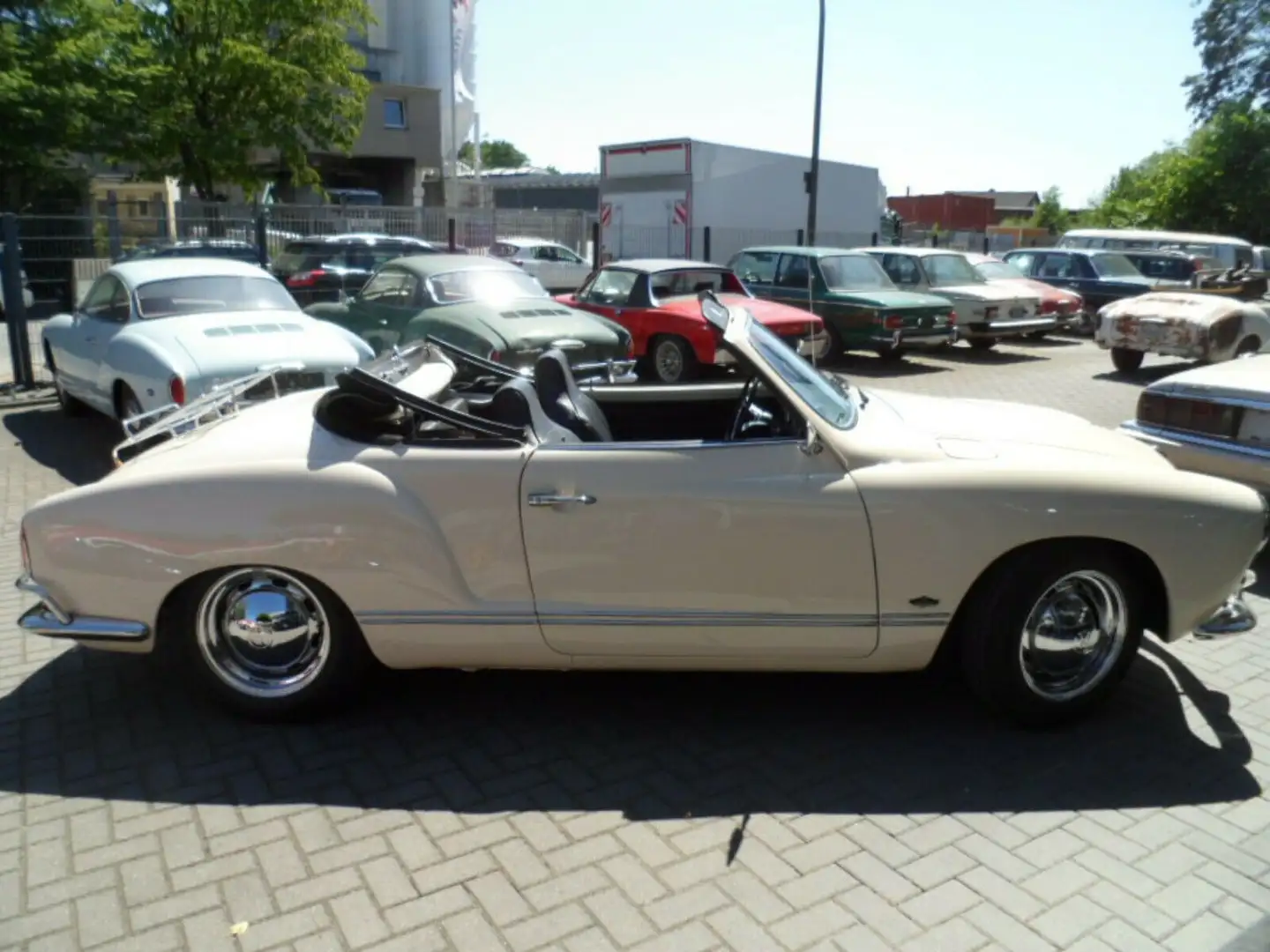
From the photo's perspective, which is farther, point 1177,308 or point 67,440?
point 1177,308

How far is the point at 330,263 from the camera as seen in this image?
50.5ft

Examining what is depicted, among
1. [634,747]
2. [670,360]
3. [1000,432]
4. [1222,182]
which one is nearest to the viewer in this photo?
[634,747]

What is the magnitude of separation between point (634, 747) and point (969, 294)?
13206mm

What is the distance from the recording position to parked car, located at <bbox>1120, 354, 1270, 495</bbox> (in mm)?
5621

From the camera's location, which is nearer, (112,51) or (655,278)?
(655,278)

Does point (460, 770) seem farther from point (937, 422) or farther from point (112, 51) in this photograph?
point (112, 51)

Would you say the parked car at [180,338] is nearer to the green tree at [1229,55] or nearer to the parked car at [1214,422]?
the parked car at [1214,422]

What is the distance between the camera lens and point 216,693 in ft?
12.4

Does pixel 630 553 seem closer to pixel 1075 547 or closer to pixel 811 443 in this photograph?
pixel 811 443

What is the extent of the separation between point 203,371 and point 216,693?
4096 mm

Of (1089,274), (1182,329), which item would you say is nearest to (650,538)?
(1182,329)

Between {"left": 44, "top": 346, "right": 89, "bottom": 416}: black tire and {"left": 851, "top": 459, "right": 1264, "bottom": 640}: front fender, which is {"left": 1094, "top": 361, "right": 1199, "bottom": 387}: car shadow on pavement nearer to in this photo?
{"left": 851, "top": 459, "right": 1264, "bottom": 640}: front fender

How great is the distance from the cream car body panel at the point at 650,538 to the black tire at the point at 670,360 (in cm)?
841

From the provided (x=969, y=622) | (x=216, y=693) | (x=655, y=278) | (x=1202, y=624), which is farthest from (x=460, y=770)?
(x=655, y=278)
